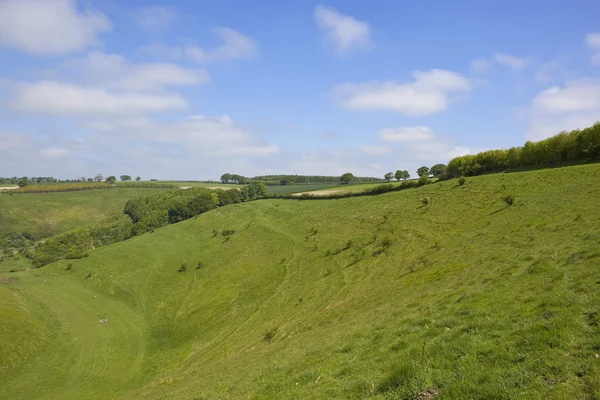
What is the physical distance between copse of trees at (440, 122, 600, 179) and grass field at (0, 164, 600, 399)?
10.1 meters

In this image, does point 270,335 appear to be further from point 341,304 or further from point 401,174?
point 401,174

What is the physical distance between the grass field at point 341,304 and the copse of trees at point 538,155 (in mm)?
10145

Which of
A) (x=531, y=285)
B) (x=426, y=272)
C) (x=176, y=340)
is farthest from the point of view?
(x=176, y=340)

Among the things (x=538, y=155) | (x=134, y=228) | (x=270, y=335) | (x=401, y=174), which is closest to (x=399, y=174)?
(x=401, y=174)

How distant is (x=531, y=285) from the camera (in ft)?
62.8

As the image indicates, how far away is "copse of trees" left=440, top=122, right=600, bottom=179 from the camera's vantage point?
65812mm

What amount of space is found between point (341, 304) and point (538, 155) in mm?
65273

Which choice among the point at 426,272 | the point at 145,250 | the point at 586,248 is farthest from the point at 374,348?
the point at 145,250

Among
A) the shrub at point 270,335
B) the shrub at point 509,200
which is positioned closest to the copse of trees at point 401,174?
the shrub at point 509,200

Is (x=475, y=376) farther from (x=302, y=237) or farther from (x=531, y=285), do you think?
(x=302, y=237)

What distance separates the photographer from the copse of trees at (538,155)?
6581 centimetres

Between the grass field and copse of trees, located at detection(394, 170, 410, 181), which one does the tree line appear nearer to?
the grass field

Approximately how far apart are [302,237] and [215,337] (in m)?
34.2

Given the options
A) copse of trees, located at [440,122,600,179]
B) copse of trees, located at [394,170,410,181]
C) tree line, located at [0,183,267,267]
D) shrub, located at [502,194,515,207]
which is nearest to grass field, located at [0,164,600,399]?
shrub, located at [502,194,515,207]
